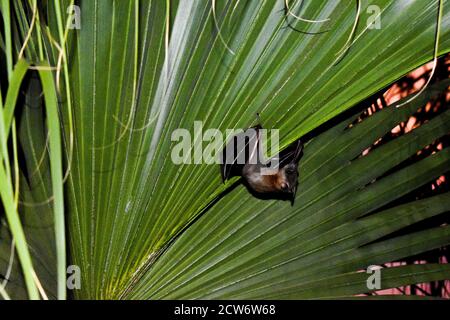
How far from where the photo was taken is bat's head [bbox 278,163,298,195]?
107 centimetres

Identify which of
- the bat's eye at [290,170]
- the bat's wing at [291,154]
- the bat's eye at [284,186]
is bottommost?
the bat's eye at [284,186]

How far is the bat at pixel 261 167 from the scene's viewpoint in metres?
1.02

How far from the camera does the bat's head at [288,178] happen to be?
3.50 ft

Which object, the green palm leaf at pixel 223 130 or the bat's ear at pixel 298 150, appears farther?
the bat's ear at pixel 298 150

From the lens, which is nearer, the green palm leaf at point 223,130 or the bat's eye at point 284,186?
the green palm leaf at point 223,130

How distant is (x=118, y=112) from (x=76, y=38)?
0.44 feet

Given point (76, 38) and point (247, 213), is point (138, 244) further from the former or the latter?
point (76, 38)

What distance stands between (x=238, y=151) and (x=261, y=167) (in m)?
0.07

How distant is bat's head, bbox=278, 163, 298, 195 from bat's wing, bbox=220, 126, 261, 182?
2.3 inches

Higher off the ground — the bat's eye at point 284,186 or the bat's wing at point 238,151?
the bat's wing at point 238,151

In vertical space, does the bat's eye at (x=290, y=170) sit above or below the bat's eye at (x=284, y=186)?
above

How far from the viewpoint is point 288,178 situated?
1.07 metres

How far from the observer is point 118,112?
99 centimetres
